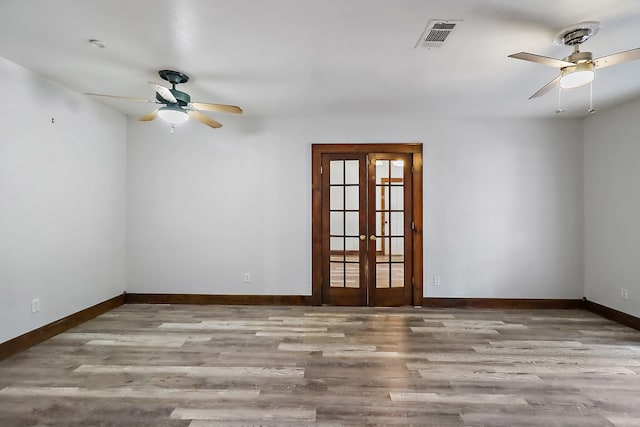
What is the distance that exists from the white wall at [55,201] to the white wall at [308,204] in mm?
435

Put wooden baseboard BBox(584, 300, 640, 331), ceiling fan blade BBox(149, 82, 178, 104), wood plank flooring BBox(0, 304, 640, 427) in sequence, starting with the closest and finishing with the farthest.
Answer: wood plank flooring BBox(0, 304, 640, 427), ceiling fan blade BBox(149, 82, 178, 104), wooden baseboard BBox(584, 300, 640, 331)

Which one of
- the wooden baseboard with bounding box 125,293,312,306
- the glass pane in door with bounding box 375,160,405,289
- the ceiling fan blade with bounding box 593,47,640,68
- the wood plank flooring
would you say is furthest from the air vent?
the wooden baseboard with bounding box 125,293,312,306

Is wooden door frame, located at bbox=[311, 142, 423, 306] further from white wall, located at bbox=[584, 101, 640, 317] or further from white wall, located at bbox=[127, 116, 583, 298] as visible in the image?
white wall, located at bbox=[584, 101, 640, 317]

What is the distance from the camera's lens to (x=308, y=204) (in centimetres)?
506

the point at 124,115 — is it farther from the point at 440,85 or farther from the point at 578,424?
the point at 578,424

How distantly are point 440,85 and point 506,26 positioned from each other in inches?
46.8

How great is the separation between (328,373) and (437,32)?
9.11ft

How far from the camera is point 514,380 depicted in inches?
111

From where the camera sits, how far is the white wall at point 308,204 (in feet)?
16.3

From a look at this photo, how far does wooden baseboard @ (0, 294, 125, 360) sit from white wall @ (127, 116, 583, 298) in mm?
525

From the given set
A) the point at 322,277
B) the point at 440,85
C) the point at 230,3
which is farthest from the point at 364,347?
the point at 230,3

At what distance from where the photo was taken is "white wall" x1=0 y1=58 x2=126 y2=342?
10.8ft

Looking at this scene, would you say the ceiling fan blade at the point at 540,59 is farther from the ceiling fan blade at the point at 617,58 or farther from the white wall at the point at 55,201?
the white wall at the point at 55,201

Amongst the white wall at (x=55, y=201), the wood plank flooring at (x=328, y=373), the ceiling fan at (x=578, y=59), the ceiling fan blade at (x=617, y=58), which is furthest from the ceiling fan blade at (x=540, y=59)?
the white wall at (x=55, y=201)
